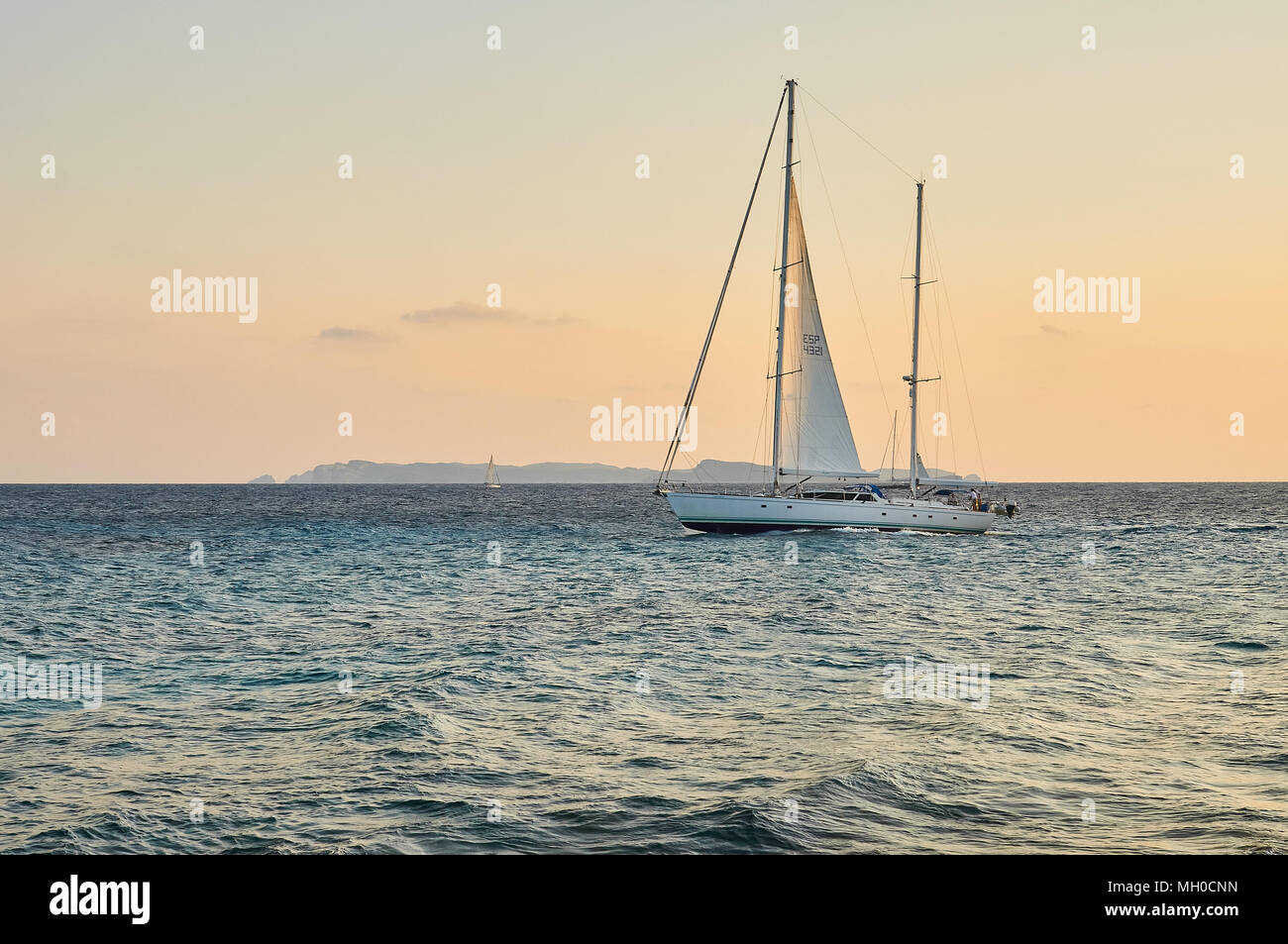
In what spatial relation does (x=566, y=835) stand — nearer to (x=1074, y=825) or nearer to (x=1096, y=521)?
(x=1074, y=825)

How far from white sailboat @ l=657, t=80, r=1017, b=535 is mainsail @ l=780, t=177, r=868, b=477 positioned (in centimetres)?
5

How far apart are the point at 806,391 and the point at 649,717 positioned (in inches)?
1640

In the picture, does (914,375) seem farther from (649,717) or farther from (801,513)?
(649,717)

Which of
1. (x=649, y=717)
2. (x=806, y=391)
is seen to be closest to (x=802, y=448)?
(x=806, y=391)

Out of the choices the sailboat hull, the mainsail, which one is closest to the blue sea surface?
the sailboat hull

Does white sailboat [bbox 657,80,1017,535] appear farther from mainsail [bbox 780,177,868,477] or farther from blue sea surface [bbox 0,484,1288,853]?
blue sea surface [bbox 0,484,1288,853]

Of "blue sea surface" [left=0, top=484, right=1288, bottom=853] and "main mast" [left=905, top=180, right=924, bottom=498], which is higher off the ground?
"main mast" [left=905, top=180, right=924, bottom=498]

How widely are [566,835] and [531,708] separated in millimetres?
6560

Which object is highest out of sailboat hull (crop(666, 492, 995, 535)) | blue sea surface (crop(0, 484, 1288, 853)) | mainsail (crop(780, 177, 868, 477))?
mainsail (crop(780, 177, 868, 477))

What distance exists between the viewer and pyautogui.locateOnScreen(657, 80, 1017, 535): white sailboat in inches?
2180

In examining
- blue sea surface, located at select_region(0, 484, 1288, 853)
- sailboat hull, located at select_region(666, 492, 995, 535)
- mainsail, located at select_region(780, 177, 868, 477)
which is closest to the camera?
blue sea surface, located at select_region(0, 484, 1288, 853)

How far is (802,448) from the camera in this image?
185 ft

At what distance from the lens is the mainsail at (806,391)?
184 feet
